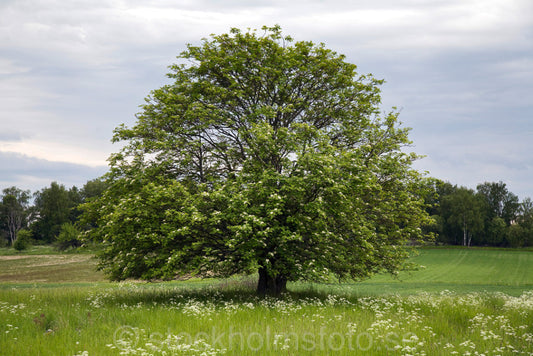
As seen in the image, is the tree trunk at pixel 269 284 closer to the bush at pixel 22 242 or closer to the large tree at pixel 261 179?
the large tree at pixel 261 179

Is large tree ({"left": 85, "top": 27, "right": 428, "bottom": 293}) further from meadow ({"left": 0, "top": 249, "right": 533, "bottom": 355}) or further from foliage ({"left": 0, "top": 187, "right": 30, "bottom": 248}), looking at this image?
foliage ({"left": 0, "top": 187, "right": 30, "bottom": 248})

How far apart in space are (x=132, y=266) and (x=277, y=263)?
6.63 meters

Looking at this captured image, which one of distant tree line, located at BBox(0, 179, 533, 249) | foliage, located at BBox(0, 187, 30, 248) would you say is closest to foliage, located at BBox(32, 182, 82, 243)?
distant tree line, located at BBox(0, 179, 533, 249)

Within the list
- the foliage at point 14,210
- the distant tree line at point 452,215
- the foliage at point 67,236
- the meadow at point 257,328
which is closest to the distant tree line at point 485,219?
the distant tree line at point 452,215

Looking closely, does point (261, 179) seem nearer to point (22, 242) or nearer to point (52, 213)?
point (22, 242)

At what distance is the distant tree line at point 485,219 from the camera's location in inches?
4399

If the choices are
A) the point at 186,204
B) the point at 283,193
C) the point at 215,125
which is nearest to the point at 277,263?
the point at 283,193

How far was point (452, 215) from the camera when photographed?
113750 millimetres

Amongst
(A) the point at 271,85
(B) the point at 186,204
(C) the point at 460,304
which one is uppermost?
(A) the point at 271,85

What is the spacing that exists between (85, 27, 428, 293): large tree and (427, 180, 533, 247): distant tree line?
313ft

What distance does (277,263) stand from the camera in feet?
57.5

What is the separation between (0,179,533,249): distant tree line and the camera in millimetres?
112500

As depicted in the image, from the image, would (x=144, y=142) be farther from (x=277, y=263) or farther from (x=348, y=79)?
(x=348, y=79)

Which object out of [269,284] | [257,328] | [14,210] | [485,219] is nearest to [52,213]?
[14,210]
